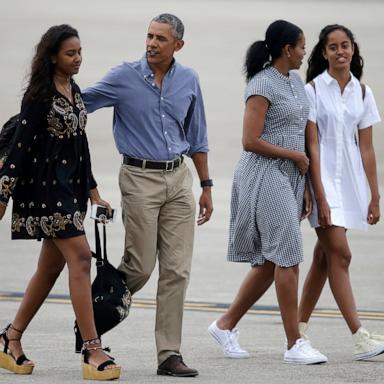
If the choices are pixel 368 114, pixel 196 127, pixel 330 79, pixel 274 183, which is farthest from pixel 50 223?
pixel 368 114

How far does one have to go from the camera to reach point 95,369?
6.25m

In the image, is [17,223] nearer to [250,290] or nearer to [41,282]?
[41,282]

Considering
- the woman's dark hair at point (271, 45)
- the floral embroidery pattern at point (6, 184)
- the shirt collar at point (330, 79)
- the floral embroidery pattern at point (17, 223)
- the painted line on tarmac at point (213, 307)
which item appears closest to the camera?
the floral embroidery pattern at point (6, 184)

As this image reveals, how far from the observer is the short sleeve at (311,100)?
23.6ft

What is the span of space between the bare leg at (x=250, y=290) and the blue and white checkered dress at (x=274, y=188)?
53 millimetres

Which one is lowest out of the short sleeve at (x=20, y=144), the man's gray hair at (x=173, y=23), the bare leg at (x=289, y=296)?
the bare leg at (x=289, y=296)

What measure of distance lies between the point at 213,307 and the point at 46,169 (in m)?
3.03

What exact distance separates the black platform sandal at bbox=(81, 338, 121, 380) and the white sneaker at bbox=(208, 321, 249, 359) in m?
0.97

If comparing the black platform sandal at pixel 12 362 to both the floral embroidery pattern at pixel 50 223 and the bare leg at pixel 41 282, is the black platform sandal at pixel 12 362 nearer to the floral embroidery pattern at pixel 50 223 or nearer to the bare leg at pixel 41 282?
the bare leg at pixel 41 282

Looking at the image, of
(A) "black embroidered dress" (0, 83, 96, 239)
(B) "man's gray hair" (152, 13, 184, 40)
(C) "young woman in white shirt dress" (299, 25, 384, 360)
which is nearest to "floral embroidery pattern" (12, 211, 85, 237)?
(A) "black embroidered dress" (0, 83, 96, 239)

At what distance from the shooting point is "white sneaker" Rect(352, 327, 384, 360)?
6.97 m

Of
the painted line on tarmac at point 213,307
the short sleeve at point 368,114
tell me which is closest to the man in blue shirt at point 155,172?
the short sleeve at point 368,114

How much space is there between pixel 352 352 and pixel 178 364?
1138 mm

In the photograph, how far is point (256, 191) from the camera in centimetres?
702
